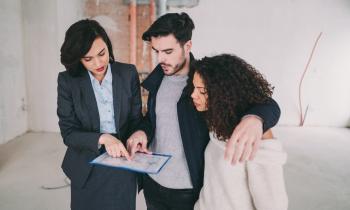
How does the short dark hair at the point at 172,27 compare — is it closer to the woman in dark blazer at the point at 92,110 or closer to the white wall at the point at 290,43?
the woman in dark blazer at the point at 92,110

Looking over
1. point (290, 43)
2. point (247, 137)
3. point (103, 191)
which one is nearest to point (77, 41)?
point (103, 191)

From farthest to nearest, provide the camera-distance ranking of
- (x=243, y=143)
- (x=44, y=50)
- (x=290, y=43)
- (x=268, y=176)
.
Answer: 1. (x=290, y=43)
2. (x=44, y=50)
3. (x=268, y=176)
4. (x=243, y=143)

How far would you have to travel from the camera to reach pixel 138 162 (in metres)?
1.00

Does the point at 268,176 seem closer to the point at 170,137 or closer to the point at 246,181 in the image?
the point at 246,181

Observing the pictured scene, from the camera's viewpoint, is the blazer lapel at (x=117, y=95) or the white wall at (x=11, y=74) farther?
the white wall at (x=11, y=74)

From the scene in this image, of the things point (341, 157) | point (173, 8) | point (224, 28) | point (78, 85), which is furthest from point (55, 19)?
point (341, 157)

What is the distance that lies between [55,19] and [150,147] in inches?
122

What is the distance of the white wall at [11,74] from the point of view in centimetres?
344

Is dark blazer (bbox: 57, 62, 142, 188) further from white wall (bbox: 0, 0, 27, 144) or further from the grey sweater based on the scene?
white wall (bbox: 0, 0, 27, 144)

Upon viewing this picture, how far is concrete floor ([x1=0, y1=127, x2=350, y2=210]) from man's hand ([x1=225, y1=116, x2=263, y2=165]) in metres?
1.80

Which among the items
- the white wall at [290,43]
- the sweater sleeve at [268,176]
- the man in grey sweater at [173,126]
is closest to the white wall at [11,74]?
the white wall at [290,43]

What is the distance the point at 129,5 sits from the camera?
4.18 m

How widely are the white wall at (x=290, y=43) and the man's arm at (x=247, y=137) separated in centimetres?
386

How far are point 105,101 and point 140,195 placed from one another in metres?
1.50
